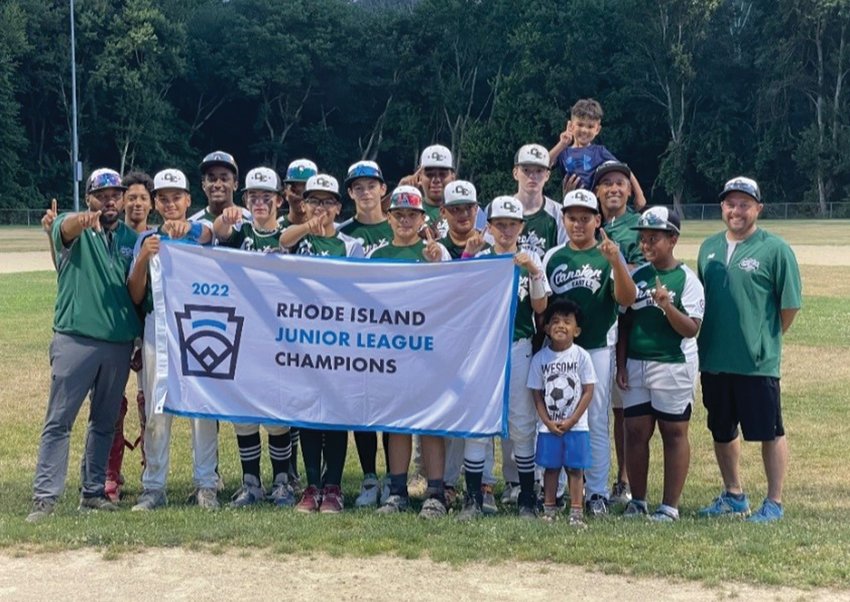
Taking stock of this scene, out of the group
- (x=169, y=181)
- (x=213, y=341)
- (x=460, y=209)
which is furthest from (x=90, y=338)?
(x=460, y=209)

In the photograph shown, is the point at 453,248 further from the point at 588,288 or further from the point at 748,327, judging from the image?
the point at 748,327

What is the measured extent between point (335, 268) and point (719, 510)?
10.8ft

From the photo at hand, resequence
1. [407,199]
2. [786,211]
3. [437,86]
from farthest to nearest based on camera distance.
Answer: [437,86] → [786,211] → [407,199]

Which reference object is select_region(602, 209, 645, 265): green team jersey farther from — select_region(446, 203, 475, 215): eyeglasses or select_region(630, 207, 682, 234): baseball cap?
select_region(446, 203, 475, 215): eyeglasses

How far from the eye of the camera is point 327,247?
321 inches

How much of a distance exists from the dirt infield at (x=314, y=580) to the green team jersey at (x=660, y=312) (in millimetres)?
1906

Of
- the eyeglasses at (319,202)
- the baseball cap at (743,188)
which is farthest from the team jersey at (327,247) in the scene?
the baseball cap at (743,188)

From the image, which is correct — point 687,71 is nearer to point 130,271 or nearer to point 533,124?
point 533,124

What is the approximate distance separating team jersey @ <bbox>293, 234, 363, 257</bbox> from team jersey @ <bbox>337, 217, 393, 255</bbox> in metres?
0.10

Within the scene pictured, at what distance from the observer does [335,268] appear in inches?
314

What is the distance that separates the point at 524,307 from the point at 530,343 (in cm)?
26

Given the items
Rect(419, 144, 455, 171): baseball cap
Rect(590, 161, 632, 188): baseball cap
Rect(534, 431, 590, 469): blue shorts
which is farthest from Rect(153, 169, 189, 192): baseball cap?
Rect(534, 431, 590, 469): blue shorts

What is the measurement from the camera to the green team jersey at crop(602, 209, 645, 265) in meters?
8.11

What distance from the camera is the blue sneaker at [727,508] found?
7.91 m
